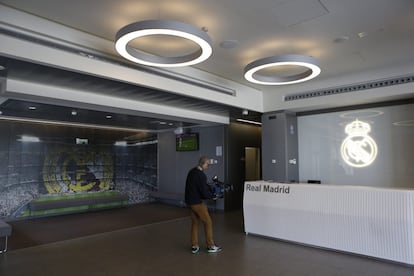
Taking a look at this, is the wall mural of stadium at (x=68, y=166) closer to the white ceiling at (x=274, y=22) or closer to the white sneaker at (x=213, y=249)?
the white ceiling at (x=274, y=22)

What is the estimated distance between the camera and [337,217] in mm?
4816

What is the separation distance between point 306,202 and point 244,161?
188 inches

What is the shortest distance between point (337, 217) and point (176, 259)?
2742 mm

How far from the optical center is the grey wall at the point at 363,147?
669 centimetres

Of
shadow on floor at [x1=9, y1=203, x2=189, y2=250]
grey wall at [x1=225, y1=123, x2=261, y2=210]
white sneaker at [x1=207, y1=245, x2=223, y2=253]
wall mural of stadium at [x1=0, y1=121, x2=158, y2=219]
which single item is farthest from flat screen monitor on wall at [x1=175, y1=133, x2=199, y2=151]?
white sneaker at [x1=207, y1=245, x2=223, y2=253]

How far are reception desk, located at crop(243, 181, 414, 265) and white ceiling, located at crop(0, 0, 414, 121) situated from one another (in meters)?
2.60

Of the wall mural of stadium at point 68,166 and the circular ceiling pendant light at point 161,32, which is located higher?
the circular ceiling pendant light at point 161,32

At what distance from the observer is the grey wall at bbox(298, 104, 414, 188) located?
263 inches

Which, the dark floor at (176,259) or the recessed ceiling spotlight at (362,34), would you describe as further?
the recessed ceiling spotlight at (362,34)

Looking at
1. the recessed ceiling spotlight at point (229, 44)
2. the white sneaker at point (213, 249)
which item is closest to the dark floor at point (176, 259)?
the white sneaker at point (213, 249)

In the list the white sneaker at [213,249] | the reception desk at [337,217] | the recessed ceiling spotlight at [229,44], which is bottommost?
the white sneaker at [213,249]

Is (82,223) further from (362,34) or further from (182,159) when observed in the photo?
(362,34)

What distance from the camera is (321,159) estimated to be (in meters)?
8.03

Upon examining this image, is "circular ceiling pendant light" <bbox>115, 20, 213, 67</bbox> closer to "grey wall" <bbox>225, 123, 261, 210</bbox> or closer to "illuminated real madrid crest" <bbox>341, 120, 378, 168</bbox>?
"illuminated real madrid crest" <bbox>341, 120, 378, 168</bbox>
